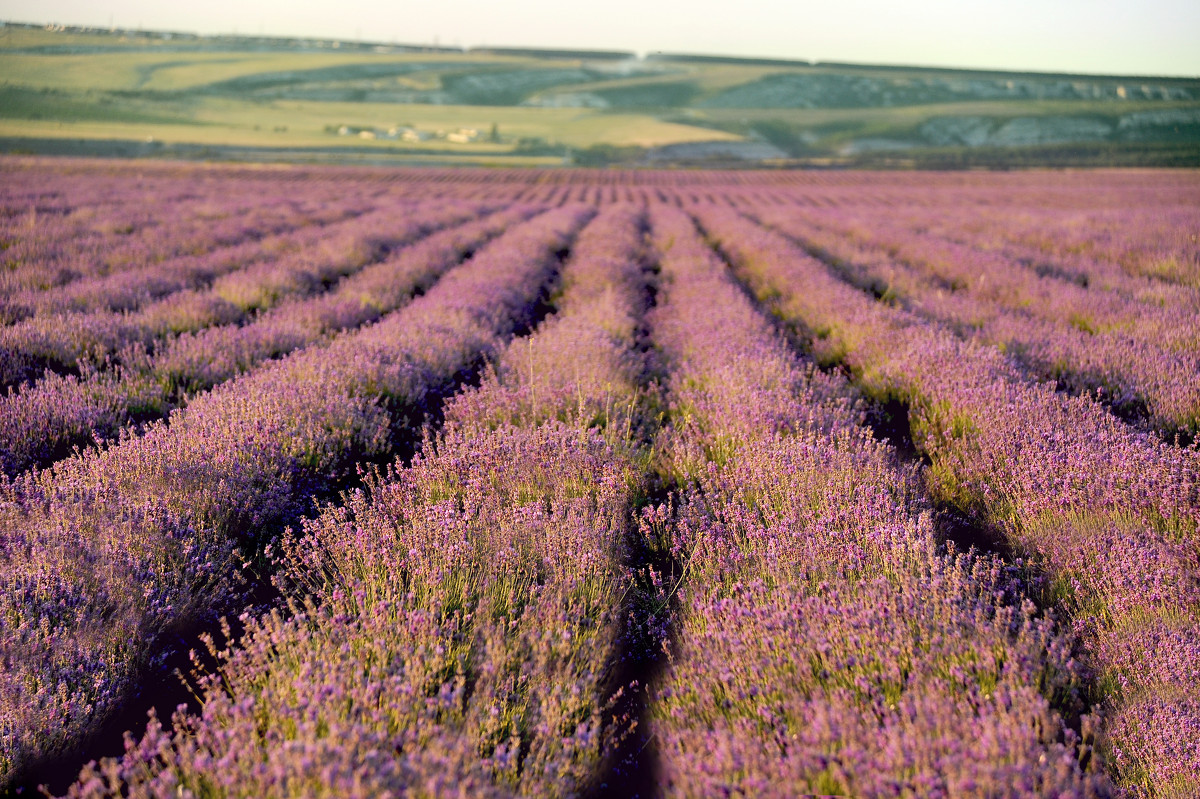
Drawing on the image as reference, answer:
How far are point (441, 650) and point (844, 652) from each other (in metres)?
1.07

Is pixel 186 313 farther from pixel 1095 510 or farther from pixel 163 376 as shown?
pixel 1095 510

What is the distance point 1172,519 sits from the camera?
2.45 m

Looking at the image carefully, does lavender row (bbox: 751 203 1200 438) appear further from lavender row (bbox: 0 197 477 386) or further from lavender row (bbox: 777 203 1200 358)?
lavender row (bbox: 0 197 477 386)

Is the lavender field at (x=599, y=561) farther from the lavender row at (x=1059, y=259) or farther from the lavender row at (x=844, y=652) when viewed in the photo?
the lavender row at (x=1059, y=259)

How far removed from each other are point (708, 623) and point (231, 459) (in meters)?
2.23

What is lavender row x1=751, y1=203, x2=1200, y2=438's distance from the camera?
12.8 feet

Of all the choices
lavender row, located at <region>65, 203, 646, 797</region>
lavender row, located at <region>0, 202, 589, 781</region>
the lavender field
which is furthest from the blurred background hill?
lavender row, located at <region>65, 203, 646, 797</region>

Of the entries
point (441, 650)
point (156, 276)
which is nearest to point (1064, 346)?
point (441, 650)

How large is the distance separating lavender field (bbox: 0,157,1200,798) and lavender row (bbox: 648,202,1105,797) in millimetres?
14

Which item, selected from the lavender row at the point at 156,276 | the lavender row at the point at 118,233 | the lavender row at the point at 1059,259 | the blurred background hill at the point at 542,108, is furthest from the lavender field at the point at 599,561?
the blurred background hill at the point at 542,108

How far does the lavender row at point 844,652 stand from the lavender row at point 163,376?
9.89 feet

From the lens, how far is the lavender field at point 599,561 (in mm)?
1436

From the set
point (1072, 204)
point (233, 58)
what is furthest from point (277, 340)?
point (233, 58)

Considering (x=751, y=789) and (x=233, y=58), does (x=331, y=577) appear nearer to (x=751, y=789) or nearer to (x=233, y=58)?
(x=751, y=789)
